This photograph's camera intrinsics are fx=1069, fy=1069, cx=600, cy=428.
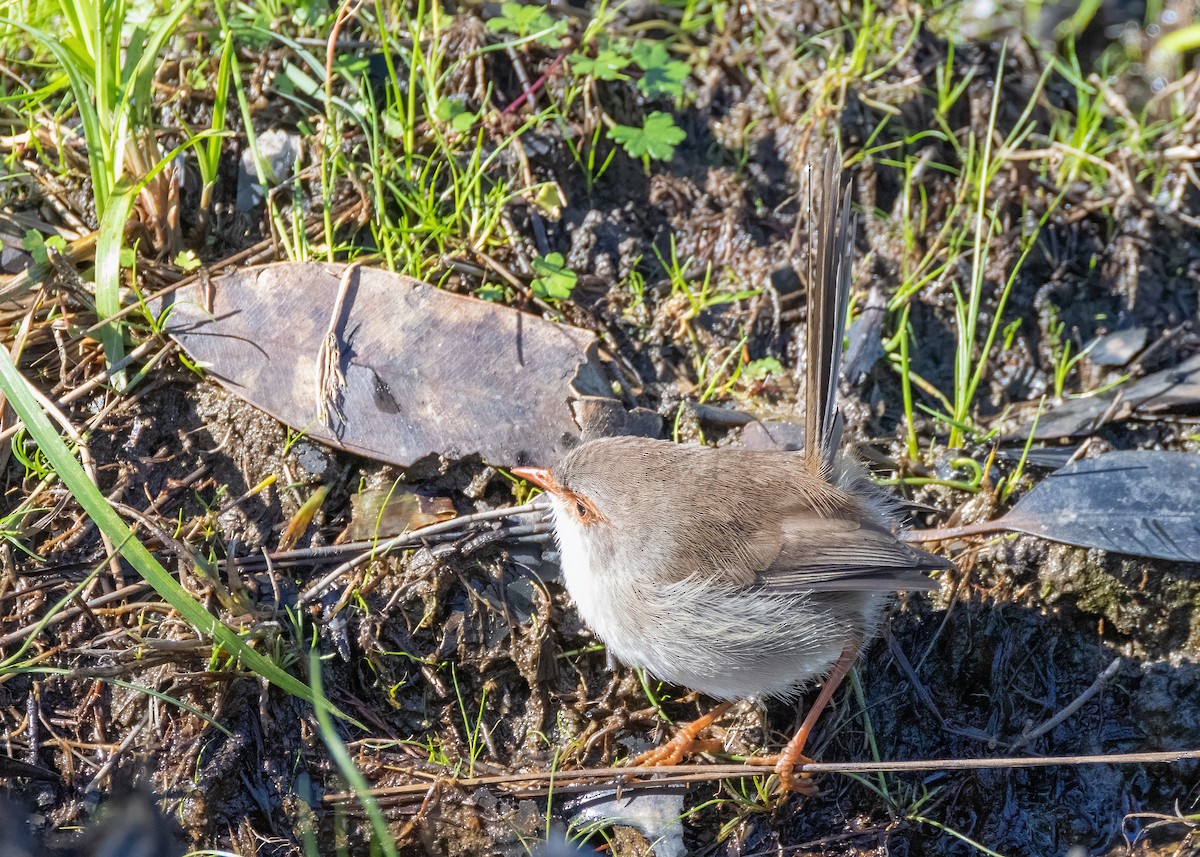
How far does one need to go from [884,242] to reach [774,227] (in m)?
0.56

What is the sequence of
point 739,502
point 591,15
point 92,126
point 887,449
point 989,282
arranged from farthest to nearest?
point 591,15 < point 989,282 < point 887,449 < point 92,126 < point 739,502

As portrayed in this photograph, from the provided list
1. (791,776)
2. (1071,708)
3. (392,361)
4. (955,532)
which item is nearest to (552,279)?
(392,361)

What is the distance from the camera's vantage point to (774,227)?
5.34m

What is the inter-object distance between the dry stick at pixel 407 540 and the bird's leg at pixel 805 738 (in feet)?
4.30

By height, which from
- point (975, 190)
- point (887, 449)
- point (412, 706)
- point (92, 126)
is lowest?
point (412, 706)

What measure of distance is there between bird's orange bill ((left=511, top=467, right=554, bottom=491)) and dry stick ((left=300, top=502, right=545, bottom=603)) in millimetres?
202

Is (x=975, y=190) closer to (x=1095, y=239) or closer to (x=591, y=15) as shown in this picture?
(x=1095, y=239)

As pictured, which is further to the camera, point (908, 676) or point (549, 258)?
point (549, 258)

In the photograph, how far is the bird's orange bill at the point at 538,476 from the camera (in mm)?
4117

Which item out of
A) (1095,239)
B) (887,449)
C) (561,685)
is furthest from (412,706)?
(1095,239)

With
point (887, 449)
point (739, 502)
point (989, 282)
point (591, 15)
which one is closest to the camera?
point (739, 502)

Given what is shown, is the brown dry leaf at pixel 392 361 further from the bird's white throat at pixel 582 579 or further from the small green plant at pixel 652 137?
the small green plant at pixel 652 137

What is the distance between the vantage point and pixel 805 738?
3.98 metres

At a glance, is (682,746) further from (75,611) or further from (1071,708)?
(75,611)
